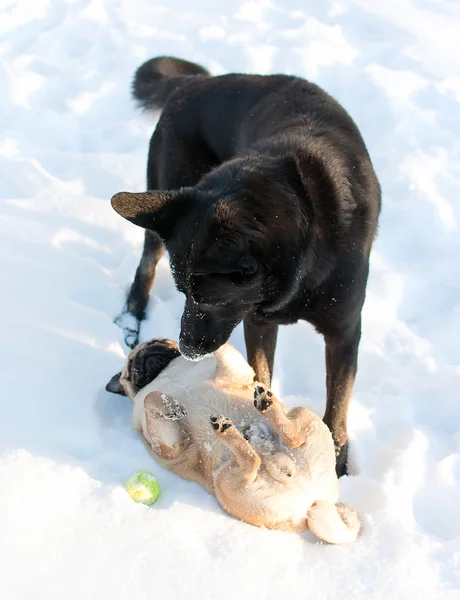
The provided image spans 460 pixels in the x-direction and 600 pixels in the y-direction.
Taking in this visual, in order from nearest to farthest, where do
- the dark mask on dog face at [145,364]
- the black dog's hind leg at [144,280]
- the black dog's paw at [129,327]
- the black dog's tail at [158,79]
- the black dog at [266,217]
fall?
the black dog at [266,217]
the dark mask on dog face at [145,364]
the black dog's paw at [129,327]
the black dog's hind leg at [144,280]
the black dog's tail at [158,79]

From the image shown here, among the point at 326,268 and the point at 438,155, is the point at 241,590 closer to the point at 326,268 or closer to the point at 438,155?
the point at 326,268

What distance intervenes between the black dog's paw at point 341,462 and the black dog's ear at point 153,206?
1.49 metres

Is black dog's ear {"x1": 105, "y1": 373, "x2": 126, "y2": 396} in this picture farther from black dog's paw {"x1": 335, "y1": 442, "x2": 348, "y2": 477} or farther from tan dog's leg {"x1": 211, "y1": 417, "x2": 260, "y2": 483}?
black dog's paw {"x1": 335, "y1": 442, "x2": 348, "y2": 477}

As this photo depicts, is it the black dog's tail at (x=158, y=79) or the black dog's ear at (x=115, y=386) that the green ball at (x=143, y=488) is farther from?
the black dog's tail at (x=158, y=79)

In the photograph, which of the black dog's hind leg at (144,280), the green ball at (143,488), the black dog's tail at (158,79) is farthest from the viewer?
the black dog's tail at (158,79)

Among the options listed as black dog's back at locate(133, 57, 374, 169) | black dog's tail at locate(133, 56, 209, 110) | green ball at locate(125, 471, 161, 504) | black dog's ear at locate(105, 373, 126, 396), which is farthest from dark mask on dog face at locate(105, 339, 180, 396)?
black dog's tail at locate(133, 56, 209, 110)

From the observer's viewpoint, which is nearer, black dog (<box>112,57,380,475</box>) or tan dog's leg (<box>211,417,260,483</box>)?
black dog (<box>112,57,380,475</box>)

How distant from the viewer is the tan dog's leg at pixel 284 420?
2527mm

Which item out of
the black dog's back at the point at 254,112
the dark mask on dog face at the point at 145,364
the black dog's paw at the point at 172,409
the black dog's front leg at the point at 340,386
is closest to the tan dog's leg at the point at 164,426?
the black dog's paw at the point at 172,409

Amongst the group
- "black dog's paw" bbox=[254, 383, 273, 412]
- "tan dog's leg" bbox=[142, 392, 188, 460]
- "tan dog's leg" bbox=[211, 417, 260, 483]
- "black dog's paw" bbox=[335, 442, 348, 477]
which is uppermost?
"black dog's paw" bbox=[254, 383, 273, 412]

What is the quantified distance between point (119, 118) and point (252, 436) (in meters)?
3.61

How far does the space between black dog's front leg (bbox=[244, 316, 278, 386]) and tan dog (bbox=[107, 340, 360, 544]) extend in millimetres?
195

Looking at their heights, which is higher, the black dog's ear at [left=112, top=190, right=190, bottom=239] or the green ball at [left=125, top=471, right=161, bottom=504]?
the black dog's ear at [left=112, top=190, right=190, bottom=239]

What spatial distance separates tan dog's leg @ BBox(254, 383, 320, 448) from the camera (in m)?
2.53
